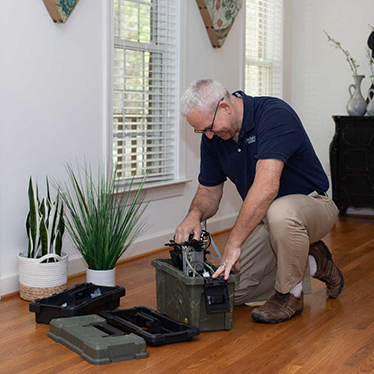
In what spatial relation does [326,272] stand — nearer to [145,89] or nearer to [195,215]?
[195,215]

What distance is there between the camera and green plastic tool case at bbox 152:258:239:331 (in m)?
2.51

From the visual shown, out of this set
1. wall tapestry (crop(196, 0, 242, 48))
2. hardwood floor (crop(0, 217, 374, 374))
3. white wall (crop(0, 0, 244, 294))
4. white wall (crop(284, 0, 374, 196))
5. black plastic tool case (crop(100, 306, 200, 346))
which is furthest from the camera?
white wall (crop(284, 0, 374, 196))

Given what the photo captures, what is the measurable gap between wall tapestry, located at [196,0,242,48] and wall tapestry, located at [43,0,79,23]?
4.60 feet

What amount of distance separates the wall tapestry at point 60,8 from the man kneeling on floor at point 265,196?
1.05 m

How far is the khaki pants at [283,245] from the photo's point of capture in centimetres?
271

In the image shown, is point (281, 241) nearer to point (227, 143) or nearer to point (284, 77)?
point (227, 143)

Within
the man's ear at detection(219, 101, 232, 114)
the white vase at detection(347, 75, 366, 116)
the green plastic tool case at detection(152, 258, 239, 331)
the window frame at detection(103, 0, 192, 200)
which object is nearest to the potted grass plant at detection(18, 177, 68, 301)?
the green plastic tool case at detection(152, 258, 239, 331)

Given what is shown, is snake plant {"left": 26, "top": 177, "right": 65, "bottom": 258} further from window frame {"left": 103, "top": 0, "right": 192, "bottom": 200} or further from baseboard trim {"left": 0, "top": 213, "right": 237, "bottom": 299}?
window frame {"left": 103, "top": 0, "right": 192, "bottom": 200}

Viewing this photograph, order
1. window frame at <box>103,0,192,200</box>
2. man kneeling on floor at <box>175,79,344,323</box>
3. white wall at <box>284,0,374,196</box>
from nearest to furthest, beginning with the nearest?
man kneeling on floor at <box>175,79,344,323</box> < window frame at <box>103,0,192,200</box> < white wall at <box>284,0,374,196</box>

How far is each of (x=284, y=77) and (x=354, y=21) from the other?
0.82 m

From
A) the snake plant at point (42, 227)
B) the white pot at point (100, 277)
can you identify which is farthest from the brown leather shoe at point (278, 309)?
the snake plant at point (42, 227)

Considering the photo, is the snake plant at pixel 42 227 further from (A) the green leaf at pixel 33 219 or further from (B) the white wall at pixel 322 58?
(B) the white wall at pixel 322 58

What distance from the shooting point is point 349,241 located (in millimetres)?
4656

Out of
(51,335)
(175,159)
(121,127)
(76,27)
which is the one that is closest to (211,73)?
(175,159)
